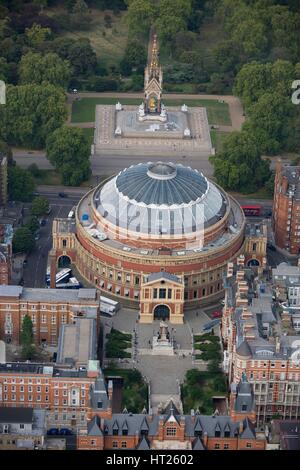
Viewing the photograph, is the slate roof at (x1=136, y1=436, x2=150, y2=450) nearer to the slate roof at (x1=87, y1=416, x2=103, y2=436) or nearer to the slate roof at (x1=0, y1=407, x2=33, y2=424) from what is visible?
the slate roof at (x1=87, y1=416, x2=103, y2=436)

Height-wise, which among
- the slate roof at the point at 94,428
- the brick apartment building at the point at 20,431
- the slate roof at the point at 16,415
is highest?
the slate roof at the point at 94,428

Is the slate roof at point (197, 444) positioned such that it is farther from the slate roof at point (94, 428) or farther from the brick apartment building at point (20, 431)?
the brick apartment building at point (20, 431)

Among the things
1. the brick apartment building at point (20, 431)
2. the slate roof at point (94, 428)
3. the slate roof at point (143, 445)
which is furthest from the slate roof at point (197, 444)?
the brick apartment building at point (20, 431)

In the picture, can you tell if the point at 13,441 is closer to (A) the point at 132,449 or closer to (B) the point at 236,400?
(A) the point at 132,449

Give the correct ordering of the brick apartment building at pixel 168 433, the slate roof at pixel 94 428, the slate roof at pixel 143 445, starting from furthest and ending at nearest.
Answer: the brick apartment building at pixel 168 433 < the slate roof at pixel 94 428 < the slate roof at pixel 143 445

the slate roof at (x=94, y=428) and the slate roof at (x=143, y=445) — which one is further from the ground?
the slate roof at (x=94, y=428)

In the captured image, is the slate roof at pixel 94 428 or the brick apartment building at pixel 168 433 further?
the brick apartment building at pixel 168 433

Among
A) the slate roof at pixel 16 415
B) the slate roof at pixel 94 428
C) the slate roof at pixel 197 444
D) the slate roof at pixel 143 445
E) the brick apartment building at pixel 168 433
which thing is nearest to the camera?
the slate roof at pixel 143 445

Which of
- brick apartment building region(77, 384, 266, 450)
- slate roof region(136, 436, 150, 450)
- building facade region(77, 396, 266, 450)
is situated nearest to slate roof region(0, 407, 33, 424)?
brick apartment building region(77, 384, 266, 450)
